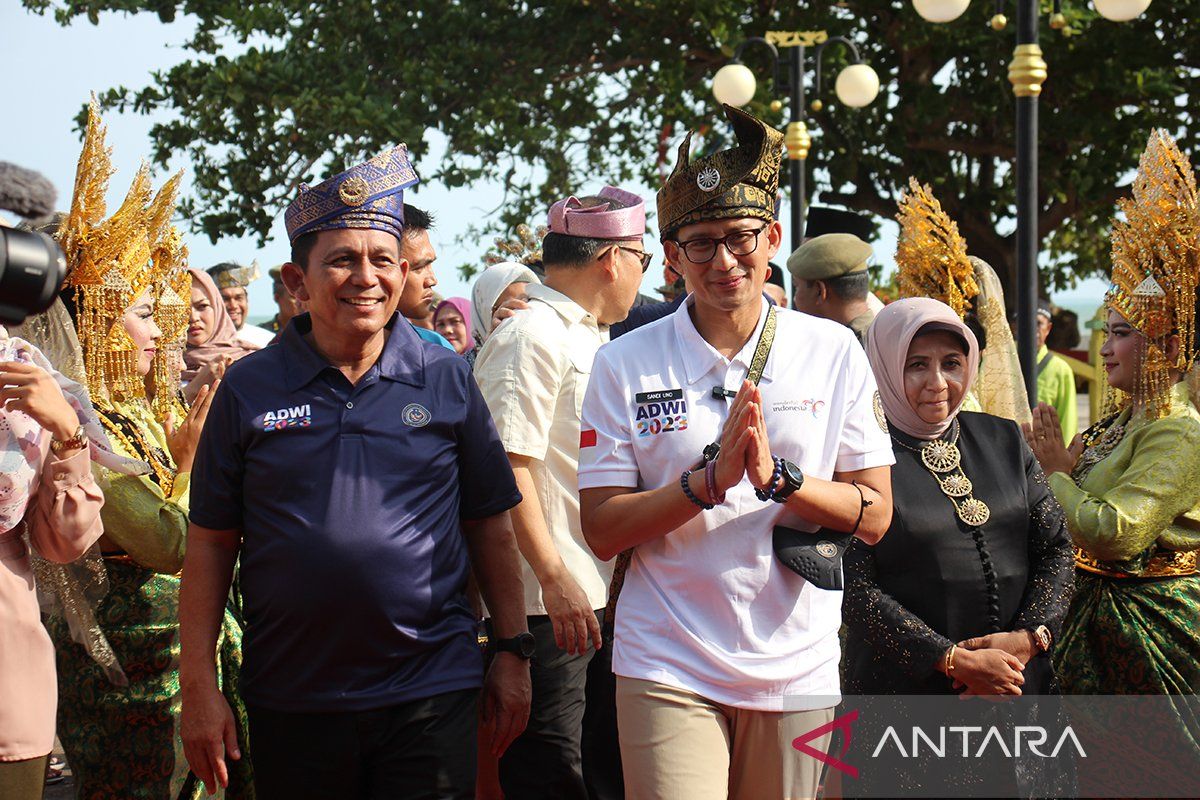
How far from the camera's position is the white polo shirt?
3.20 m

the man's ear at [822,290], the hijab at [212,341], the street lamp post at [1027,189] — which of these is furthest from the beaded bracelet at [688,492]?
the street lamp post at [1027,189]

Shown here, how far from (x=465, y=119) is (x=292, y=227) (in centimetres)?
1315

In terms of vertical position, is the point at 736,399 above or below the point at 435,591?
above

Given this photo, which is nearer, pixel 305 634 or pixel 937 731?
pixel 305 634

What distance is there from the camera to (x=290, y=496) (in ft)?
10.8

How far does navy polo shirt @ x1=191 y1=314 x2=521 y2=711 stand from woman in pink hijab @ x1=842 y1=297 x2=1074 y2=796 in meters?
1.33

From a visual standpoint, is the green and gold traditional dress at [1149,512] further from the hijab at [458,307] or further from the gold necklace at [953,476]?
the hijab at [458,307]

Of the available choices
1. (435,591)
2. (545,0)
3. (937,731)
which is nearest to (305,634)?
(435,591)

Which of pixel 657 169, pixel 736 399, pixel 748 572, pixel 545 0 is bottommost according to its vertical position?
pixel 748 572

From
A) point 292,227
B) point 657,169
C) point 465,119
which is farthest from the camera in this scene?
point 657,169

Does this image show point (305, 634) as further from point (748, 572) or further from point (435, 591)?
point (748, 572)

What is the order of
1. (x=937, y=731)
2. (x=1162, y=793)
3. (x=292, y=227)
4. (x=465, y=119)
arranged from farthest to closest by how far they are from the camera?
(x=465, y=119) → (x=1162, y=793) → (x=937, y=731) → (x=292, y=227)

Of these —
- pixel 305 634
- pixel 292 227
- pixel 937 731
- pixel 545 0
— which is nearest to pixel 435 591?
pixel 305 634

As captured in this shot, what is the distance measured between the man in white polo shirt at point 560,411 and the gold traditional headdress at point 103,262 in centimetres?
126
